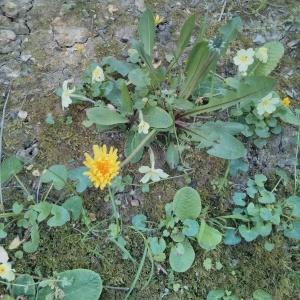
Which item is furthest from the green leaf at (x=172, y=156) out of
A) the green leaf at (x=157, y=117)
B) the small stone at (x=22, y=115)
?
the small stone at (x=22, y=115)

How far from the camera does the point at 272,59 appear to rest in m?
2.15

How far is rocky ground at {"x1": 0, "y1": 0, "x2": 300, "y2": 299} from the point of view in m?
1.97

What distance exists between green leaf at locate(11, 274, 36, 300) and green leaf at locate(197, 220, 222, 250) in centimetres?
62

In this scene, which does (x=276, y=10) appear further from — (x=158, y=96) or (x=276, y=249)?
(x=276, y=249)

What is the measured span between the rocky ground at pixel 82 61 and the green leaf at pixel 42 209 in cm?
11

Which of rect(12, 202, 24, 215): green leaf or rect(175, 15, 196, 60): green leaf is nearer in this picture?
rect(12, 202, 24, 215): green leaf

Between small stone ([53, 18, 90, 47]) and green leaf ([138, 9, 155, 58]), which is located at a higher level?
green leaf ([138, 9, 155, 58])

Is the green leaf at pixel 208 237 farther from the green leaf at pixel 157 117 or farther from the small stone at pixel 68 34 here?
the small stone at pixel 68 34

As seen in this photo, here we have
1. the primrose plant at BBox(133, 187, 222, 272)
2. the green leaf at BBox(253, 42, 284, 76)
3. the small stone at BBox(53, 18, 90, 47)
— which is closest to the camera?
the primrose plant at BBox(133, 187, 222, 272)

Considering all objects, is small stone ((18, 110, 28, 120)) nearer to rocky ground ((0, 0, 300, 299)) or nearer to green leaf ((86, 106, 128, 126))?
rocky ground ((0, 0, 300, 299))

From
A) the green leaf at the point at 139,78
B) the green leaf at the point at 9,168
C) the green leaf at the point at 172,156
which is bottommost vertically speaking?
the green leaf at the point at 9,168

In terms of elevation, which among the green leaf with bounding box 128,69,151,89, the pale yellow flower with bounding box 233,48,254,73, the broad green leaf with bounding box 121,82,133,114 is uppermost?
the pale yellow flower with bounding box 233,48,254,73

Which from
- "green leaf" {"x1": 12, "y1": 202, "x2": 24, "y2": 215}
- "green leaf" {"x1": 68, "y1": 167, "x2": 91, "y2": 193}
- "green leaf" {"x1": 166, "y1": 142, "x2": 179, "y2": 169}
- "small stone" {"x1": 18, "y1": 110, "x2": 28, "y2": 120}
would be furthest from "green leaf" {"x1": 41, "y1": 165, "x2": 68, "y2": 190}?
"green leaf" {"x1": 166, "y1": 142, "x2": 179, "y2": 169}

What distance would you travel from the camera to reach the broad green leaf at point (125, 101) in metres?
1.93
